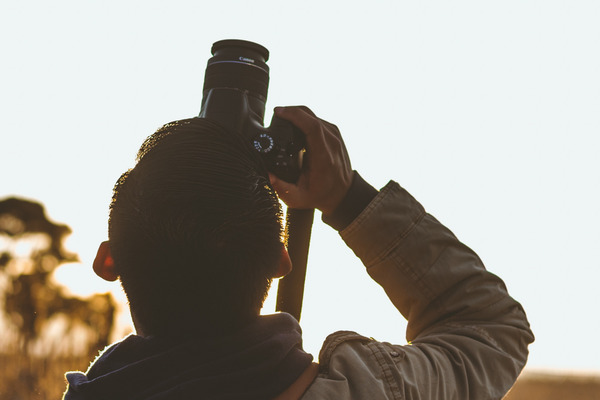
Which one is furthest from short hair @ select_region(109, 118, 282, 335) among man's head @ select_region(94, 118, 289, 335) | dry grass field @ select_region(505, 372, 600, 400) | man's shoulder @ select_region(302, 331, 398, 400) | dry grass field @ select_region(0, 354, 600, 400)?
dry grass field @ select_region(505, 372, 600, 400)

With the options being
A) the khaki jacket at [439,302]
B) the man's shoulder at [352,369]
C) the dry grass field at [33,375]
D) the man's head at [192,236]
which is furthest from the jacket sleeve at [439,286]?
the dry grass field at [33,375]

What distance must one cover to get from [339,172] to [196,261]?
390mm

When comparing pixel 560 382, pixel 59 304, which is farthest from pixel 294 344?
pixel 560 382

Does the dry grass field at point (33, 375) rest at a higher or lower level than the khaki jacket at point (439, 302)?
higher

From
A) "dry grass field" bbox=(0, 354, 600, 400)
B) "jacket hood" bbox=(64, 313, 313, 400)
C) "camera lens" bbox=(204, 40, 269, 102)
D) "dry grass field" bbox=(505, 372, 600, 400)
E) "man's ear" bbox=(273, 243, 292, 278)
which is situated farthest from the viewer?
"dry grass field" bbox=(505, 372, 600, 400)

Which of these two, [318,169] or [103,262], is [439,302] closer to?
[318,169]

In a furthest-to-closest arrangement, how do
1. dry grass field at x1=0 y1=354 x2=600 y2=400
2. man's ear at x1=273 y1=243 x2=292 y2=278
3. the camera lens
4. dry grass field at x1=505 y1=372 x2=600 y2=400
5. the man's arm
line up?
dry grass field at x1=505 y1=372 x2=600 y2=400 < dry grass field at x1=0 y1=354 x2=600 y2=400 < the camera lens < the man's arm < man's ear at x1=273 y1=243 x2=292 y2=278

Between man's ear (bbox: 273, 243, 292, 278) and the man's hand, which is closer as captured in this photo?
man's ear (bbox: 273, 243, 292, 278)

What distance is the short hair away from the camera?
3.76 feet

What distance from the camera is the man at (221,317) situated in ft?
3.72

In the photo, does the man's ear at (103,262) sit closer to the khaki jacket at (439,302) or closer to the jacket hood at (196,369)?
the jacket hood at (196,369)

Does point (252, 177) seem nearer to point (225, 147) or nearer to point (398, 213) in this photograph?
point (225, 147)

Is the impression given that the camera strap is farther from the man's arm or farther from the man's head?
the man's head

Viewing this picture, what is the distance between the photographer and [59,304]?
16031mm
